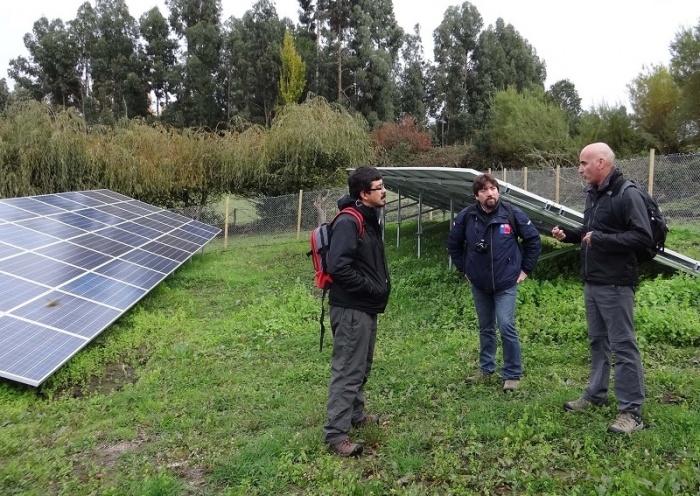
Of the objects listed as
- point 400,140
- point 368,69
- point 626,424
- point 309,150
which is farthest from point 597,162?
point 368,69

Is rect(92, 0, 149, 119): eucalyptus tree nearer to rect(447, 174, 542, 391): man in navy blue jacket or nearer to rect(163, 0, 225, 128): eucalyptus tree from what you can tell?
rect(163, 0, 225, 128): eucalyptus tree

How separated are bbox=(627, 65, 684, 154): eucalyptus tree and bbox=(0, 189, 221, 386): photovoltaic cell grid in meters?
18.6

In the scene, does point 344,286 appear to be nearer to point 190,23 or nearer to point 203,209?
point 203,209

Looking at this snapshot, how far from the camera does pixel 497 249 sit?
4.19 metres

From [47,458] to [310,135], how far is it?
1525 cm

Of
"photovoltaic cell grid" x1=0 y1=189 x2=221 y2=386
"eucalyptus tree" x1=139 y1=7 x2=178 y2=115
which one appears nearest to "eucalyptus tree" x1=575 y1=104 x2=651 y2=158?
"photovoltaic cell grid" x1=0 y1=189 x2=221 y2=386

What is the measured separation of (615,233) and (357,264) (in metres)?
1.67

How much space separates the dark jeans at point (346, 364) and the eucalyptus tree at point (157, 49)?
44.7 metres

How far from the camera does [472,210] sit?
4383 mm

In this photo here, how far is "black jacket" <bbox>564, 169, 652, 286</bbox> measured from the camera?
322cm

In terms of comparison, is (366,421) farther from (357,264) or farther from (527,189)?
(527,189)

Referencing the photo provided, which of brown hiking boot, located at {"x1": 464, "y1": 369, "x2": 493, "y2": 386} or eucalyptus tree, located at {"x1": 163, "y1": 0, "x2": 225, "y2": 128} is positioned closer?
brown hiking boot, located at {"x1": 464, "y1": 369, "x2": 493, "y2": 386}

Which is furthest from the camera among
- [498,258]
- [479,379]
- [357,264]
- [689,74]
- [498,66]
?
[498,66]

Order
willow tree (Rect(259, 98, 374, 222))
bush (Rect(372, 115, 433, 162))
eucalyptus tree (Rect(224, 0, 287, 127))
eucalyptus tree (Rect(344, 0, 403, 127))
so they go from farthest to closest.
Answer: eucalyptus tree (Rect(224, 0, 287, 127)) → eucalyptus tree (Rect(344, 0, 403, 127)) → bush (Rect(372, 115, 433, 162)) → willow tree (Rect(259, 98, 374, 222))
